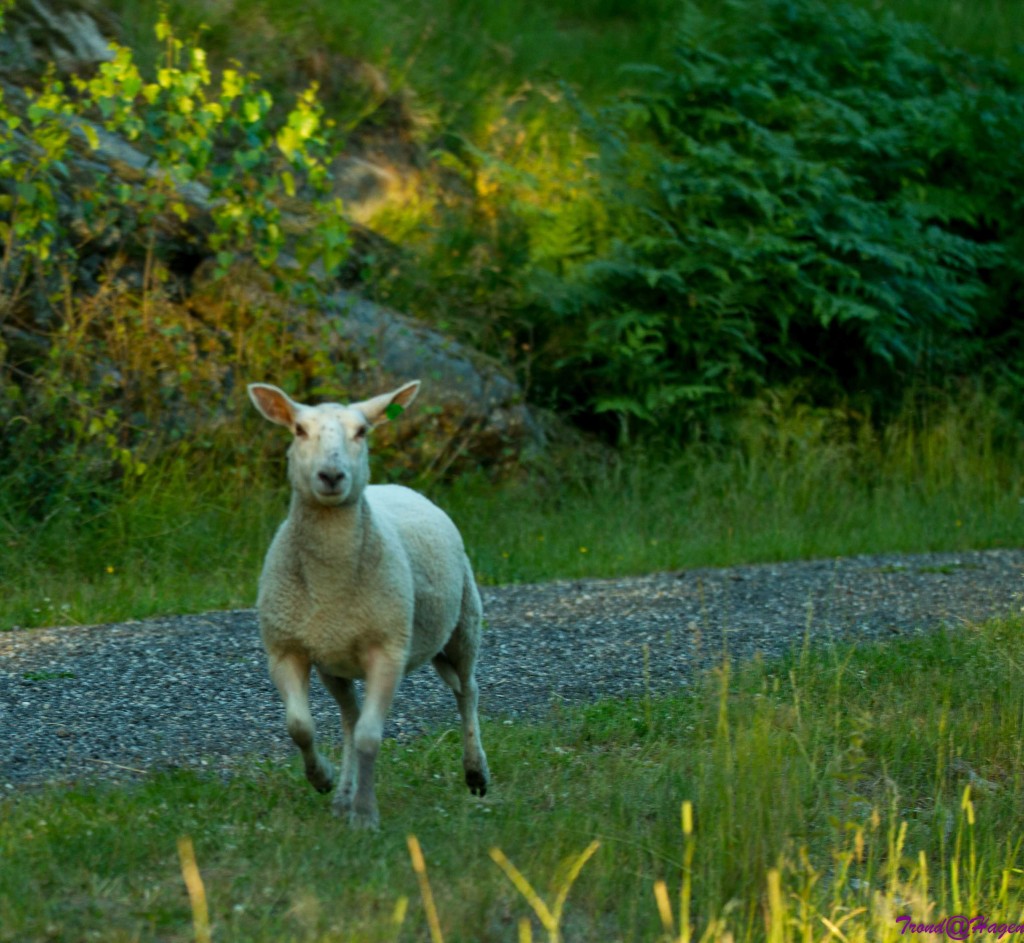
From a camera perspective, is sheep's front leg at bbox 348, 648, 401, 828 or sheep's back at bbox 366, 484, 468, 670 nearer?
sheep's front leg at bbox 348, 648, 401, 828

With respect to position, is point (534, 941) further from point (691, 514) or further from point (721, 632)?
point (691, 514)

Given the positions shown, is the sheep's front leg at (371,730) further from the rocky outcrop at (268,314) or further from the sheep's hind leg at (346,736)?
the rocky outcrop at (268,314)

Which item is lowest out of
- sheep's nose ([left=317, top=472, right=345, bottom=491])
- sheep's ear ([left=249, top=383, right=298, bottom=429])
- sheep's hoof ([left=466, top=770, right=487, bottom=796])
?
sheep's hoof ([left=466, top=770, right=487, bottom=796])

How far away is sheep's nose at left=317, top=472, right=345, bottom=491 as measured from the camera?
5109 millimetres

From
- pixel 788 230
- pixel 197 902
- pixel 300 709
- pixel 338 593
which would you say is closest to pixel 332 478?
pixel 338 593

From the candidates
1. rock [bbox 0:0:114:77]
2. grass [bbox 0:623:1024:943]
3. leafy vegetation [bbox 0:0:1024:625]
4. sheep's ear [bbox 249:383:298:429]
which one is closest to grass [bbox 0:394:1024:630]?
leafy vegetation [bbox 0:0:1024:625]

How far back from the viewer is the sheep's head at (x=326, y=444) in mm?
5129

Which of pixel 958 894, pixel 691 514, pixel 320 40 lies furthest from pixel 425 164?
pixel 958 894

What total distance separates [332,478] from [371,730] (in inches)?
35.5

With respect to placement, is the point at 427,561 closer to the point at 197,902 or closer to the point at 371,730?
the point at 371,730

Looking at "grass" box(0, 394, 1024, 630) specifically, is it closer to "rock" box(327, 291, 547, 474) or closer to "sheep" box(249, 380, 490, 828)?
"rock" box(327, 291, 547, 474)

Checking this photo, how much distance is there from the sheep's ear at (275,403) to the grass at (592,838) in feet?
4.72

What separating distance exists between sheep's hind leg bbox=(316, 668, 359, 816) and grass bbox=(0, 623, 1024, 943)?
9cm

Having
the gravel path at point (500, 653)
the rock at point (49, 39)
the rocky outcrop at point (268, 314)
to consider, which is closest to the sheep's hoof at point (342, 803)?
the gravel path at point (500, 653)
